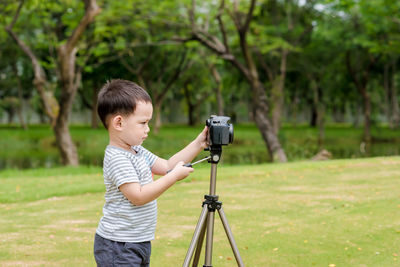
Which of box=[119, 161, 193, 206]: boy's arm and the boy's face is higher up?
the boy's face

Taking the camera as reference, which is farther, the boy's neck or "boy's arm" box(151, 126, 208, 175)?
"boy's arm" box(151, 126, 208, 175)

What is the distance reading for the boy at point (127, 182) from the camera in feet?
9.50

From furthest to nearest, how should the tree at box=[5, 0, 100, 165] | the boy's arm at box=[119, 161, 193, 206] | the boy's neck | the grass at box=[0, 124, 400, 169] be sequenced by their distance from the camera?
1. the grass at box=[0, 124, 400, 169]
2. the tree at box=[5, 0, 100, 165]
3. the boy's neck
4. the boy's arm at box=[119, 161, 193, 206]

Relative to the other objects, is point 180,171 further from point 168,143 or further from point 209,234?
point 168,143

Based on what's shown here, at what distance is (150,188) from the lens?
2.86 m

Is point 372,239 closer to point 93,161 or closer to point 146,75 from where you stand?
point 93,161

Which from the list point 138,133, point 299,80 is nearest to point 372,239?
point 138,133

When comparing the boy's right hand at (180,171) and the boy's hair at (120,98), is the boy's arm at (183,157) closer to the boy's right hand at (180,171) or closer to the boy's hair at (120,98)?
the boy's right hand at (180,171)

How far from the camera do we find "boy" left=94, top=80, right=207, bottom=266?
2.89 metres

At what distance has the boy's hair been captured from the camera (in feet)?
9.52

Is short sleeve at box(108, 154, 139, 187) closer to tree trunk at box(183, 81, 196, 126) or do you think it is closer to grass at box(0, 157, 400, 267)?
grass at box(0, 157, 400, 267)

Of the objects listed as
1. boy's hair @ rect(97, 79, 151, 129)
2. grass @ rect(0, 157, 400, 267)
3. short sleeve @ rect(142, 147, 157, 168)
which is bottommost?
grass @ rect(0, 157, 400, 267)

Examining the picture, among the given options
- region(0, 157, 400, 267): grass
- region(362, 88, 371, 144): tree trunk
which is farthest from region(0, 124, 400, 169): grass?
region(0, 157, 400, 267): grass

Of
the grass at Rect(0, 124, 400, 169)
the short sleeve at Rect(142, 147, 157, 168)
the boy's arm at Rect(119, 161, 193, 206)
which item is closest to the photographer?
the boy's arm at Rect(119, 161, 193, 206)
